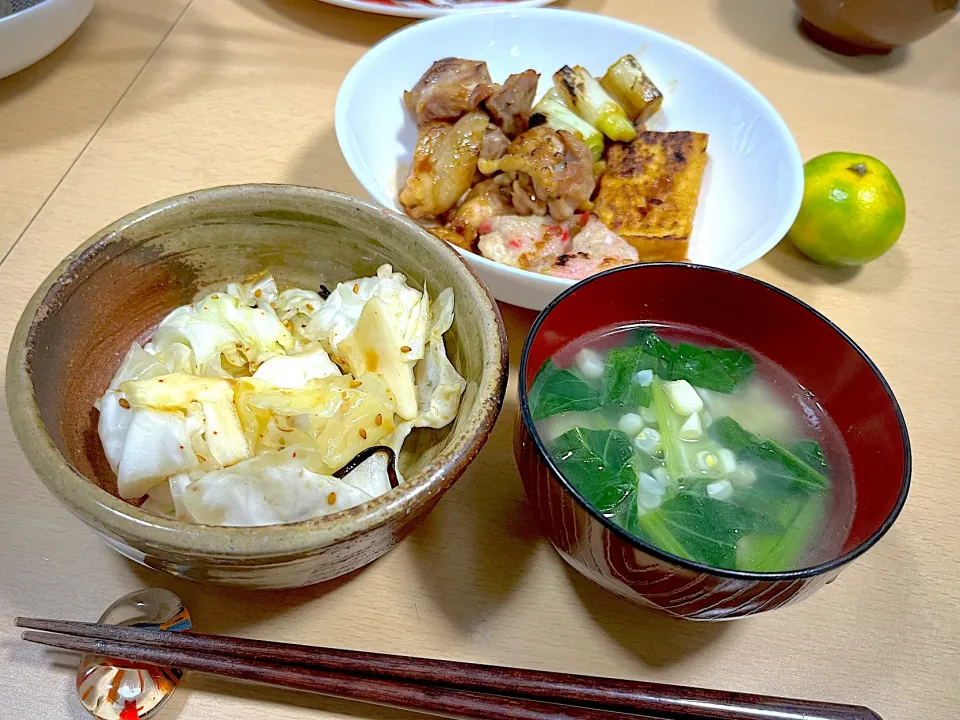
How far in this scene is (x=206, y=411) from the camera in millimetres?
→ 894

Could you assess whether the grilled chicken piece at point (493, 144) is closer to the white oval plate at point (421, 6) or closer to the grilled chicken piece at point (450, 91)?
the grilled chicken piece at point (450, 91)

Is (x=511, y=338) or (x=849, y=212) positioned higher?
(x=849, y=212)

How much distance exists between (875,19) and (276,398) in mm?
1977

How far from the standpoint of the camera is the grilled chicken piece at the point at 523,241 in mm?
1272

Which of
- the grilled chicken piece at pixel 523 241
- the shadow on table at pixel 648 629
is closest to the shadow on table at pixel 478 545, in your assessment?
the shadow on table at pixel 648 629

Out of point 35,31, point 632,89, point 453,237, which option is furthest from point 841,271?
point 35,31

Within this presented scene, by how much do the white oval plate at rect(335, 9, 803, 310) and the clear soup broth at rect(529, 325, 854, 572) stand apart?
0.21 m

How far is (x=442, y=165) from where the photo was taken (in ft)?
4.53

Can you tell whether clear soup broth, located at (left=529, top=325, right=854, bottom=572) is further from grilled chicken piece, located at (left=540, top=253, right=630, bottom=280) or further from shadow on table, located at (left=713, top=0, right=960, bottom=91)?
shadow on table, located at (left=713, top=0, right=960, bottom=91)

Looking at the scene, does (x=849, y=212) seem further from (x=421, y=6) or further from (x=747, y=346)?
(x=421, y=6)

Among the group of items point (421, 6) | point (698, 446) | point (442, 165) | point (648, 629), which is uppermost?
point (421, 6)

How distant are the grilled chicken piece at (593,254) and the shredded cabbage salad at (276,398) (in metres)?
0.29

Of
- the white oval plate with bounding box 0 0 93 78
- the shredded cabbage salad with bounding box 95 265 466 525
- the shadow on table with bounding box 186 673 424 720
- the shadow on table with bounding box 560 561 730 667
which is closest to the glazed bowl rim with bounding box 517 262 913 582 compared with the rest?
the shredded cabbage salad with bounding box 95 265 466 525

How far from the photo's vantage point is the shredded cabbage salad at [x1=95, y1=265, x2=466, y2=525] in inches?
32.5
